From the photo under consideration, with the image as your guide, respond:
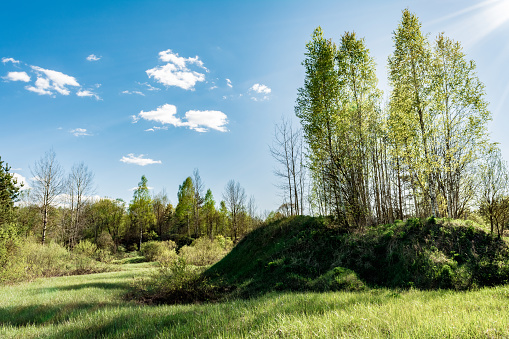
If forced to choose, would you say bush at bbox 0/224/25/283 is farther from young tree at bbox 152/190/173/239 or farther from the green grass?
young tree at bbox 152/190/173/239

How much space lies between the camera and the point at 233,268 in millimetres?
14227

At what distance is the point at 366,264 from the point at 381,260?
2.16 feet

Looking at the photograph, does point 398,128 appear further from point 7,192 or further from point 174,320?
point 7,192

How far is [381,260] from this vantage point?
1050cm

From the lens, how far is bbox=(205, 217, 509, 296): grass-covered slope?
906cm

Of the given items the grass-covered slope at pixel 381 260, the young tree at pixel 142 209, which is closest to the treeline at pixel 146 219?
the young tree at pixel 142 209

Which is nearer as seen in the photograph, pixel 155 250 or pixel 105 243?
pixel 155 250

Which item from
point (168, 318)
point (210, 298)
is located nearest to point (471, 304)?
point (168, 318)

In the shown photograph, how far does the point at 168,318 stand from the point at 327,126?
41.9 ft

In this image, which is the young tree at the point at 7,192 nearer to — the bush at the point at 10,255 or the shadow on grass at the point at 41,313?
the bush at the point at 10,255

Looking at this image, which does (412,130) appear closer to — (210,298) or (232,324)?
(210,298)

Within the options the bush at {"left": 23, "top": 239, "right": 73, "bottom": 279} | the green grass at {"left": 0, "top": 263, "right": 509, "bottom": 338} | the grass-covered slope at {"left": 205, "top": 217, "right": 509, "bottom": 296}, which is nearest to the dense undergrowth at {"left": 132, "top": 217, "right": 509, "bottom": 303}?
the grass-covered slope at {"left": 205, "top": 217, "right": 509, "bottom": 296}

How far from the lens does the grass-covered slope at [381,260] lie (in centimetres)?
906

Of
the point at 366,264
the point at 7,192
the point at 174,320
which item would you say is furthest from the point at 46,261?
the point at 366,264
